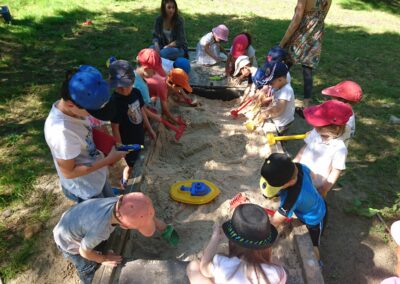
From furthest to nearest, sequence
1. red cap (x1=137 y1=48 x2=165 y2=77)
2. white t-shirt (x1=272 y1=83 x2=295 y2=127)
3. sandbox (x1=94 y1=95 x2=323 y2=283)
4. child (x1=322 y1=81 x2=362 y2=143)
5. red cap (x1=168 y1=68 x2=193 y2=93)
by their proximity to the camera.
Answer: red cap (x1=168 y1=68 x2=193 y2=93), white t-shirt (x1=272 y1=83 x2=295 y2=127), red cap (x1=137 y1=48 x2=165 y2=77), child (x1=322 y1=81 x2=362 y2=143), sandbox (x1=94 y1=95 x2=323 y2=283)

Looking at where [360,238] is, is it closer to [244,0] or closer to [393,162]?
[393,162]

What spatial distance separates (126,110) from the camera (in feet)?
8.95

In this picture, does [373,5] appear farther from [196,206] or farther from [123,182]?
[123,182]

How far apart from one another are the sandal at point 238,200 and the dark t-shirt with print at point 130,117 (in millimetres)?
977

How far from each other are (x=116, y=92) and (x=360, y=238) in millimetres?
2353

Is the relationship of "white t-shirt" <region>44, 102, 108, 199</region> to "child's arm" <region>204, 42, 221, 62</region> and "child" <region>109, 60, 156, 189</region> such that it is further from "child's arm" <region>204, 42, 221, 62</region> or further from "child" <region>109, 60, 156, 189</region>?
→ "child's arm" <region>204, 42, 221, 62</region>

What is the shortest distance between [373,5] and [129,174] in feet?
35.4

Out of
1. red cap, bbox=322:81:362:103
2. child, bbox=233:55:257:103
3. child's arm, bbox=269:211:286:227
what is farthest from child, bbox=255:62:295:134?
child's arm, bbox=269:211:286:227

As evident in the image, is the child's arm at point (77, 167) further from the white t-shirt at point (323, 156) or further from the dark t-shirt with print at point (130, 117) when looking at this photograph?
the white t-shirt at point (323, 156)

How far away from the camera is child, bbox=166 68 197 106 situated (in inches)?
148

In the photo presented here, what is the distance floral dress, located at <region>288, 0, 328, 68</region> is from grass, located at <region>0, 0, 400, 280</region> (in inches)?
41.9

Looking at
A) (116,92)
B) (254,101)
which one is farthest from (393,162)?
(116,92)

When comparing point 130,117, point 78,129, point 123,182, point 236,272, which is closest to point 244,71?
point 130,117

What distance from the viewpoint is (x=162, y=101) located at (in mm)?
3492
